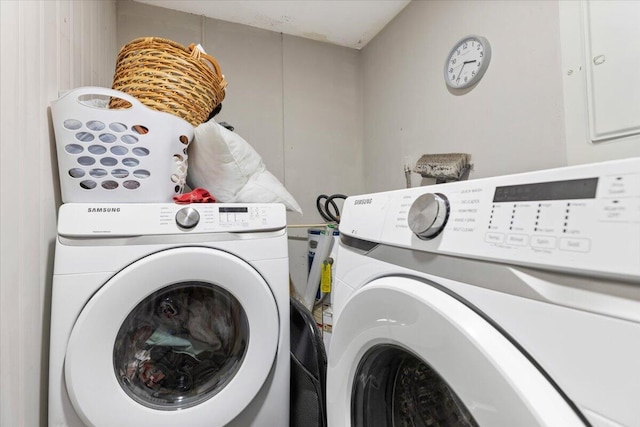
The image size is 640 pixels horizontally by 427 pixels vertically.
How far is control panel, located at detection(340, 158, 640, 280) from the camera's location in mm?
232

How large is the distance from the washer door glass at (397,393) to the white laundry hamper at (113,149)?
755 mm

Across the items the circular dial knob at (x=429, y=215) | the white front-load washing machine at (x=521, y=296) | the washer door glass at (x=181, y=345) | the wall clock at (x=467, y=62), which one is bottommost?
the washer door glass at (x=181, y=345)

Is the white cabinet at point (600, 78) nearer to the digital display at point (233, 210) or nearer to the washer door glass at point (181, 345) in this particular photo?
the digital display at point (233, 210)

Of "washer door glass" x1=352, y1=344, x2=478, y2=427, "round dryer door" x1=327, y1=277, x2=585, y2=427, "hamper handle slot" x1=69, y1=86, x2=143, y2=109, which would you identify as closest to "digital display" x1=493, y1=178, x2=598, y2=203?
"round dryer door" x1=327, y1=277, x2=585, y2=427

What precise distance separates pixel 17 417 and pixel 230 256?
0.55m

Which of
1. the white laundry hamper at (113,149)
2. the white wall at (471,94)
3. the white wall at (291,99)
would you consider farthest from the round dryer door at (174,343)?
the white wall at (471,94)

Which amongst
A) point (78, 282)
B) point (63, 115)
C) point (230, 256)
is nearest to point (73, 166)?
point (63, 115)

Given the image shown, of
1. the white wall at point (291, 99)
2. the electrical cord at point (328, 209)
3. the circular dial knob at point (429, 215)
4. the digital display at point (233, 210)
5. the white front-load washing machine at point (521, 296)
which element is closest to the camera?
the white front-load washing machine at point (521, 296)

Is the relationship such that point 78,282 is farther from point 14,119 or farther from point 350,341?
point 350,341

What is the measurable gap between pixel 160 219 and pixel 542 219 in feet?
2.66

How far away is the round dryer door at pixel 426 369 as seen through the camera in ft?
0.86

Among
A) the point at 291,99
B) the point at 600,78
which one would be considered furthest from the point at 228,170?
the point at 600,78

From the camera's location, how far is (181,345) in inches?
34.2

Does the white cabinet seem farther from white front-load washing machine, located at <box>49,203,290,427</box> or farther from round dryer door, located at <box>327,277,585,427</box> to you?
white front-load washing machine, located at <box>49,203,290,427</box>
